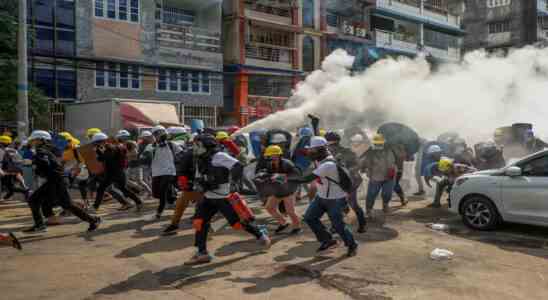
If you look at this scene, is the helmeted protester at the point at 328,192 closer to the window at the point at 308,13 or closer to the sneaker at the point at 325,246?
the sneaker at the point at 325,246

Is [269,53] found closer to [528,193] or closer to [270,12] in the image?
[270,12]

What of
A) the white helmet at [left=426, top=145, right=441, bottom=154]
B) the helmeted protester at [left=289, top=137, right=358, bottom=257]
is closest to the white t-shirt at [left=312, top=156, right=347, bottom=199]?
the helmeted protester at [left=289, top=137, right=358, bottom=257]

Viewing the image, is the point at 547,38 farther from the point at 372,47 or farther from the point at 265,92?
the point at 265,92

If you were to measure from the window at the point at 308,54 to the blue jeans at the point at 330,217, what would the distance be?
2648 centimetres

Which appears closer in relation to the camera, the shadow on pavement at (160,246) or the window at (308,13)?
the shadow on pavement at (160,246)

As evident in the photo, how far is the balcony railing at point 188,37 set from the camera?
24391 millimetres

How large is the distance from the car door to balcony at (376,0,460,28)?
1178 inches

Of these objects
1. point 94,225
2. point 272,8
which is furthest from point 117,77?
point 94,225

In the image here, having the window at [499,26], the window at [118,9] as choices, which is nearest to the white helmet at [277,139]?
the window at [118,9]

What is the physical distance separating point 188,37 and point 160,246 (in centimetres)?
1982

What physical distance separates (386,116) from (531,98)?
23.0 feet

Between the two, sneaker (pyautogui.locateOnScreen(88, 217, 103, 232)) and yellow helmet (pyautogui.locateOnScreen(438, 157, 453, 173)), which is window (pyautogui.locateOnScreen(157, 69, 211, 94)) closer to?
yellow helmet (pyautogui.locateOnScreen(438, 157, 453, 173))

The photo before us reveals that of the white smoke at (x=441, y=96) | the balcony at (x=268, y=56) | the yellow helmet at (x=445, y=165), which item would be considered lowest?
the yellow helmet at (x=445, y=165)

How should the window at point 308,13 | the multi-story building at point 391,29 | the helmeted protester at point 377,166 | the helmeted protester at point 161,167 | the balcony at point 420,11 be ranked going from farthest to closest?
the balcony at point 420,11 < the multi-story building at point 391,29 < the window at point 308,13 < the helmeted protester at point 161,167 < the helmeted protester at point 377,166
